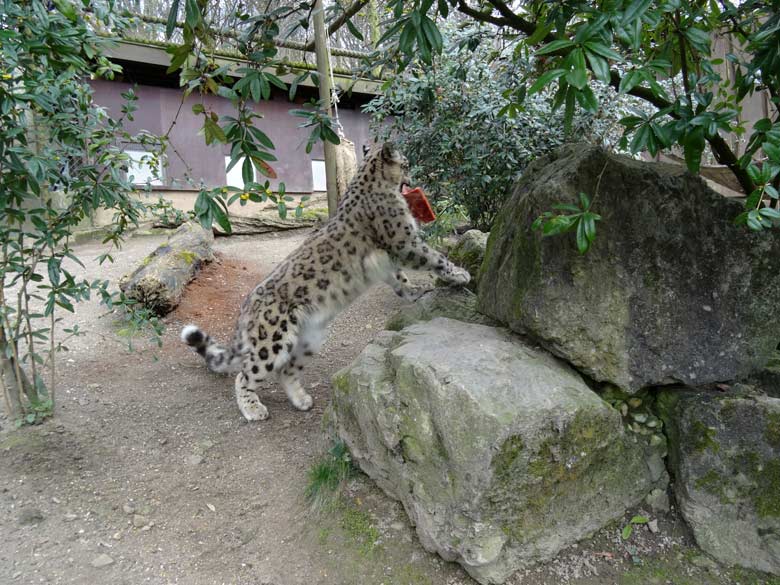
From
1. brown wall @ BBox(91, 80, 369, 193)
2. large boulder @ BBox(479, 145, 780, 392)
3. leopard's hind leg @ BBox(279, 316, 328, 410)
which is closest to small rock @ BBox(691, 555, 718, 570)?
large boulder @ BBox(479, 145, 780, 392)

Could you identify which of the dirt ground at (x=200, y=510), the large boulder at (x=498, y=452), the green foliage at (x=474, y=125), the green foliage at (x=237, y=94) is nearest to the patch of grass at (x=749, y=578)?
the dirt ground at (x=200, y=510)

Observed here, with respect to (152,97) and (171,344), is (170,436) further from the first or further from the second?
(152,97)

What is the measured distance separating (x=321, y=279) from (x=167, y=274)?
8.83 ft

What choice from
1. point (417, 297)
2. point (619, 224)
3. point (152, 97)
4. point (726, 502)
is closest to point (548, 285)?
point (619, 224)

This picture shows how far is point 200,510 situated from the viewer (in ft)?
11.0

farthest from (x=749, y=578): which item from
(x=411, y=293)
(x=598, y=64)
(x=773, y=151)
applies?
(x=411, y=293)

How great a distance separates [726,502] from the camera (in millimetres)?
2668

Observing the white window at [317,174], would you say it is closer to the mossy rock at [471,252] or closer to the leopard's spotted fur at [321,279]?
the mossy rock at [471,252]

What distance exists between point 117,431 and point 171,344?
5.46ft

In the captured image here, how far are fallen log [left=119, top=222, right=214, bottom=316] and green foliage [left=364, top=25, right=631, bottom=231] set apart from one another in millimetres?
2682

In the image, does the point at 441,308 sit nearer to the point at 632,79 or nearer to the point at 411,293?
the point at 411,293

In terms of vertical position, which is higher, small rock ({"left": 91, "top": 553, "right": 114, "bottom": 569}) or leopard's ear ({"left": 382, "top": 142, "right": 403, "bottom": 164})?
leopard's ear ({"left": 382, "top": 142, "right": 403, "bottom": 164})

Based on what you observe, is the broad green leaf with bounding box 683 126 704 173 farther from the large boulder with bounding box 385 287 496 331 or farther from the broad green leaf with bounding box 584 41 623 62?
the large boulder with bounding box 385 287 496 331

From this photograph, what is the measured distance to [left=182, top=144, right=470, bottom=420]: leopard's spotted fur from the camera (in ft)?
13.9
